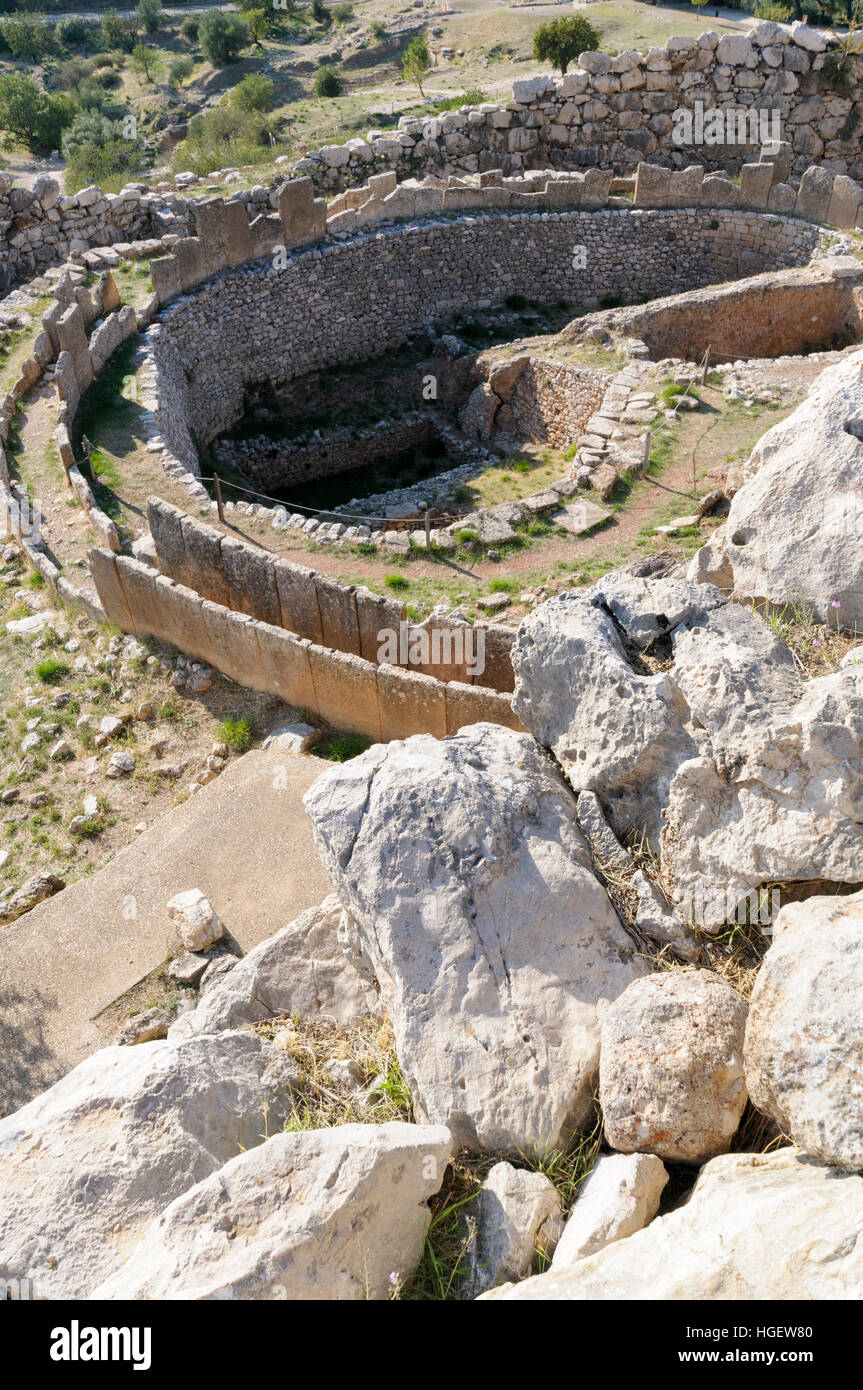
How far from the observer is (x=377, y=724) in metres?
10.5

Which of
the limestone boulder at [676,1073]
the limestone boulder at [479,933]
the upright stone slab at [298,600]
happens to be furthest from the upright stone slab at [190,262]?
the limestone boulder at [676,1073]

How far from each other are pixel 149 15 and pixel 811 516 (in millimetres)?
58591

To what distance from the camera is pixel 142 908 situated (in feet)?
29.3

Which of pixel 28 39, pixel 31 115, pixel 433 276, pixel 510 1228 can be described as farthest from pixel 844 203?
pixel 28 39

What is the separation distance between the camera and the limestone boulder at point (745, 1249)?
3.95 meters

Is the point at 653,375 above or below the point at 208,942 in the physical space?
above

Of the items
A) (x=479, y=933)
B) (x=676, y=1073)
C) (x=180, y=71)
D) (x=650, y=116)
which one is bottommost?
(x=676, y=1073)

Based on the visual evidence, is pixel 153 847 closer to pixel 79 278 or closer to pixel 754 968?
pixel 754 968

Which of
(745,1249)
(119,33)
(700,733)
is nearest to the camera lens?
(745,1249)

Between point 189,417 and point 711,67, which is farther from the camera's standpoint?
point 711,67

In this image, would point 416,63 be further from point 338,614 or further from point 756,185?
point 338,614

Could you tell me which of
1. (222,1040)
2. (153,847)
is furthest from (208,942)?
(222,1040)

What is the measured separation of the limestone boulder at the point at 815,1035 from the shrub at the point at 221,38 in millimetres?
53646

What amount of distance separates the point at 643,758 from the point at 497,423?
14654 millimetres
